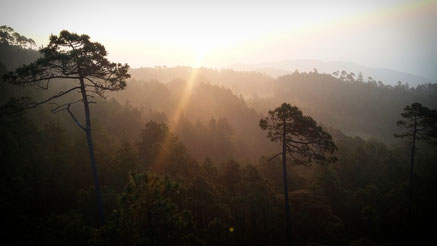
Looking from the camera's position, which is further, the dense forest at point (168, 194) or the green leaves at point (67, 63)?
the green leaves at point (67, 63)

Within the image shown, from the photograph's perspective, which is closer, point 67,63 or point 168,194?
point 67,63

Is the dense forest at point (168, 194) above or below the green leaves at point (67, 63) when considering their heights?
below

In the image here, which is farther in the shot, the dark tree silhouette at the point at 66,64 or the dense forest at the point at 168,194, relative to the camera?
the dark tree silhouette at the point at 66,64

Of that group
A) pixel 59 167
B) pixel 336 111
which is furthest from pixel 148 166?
pixel 336 111

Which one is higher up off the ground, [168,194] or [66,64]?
[66,64]

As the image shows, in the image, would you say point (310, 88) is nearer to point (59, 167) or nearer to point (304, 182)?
point (304, 182)

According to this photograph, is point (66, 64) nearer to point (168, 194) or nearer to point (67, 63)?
point (67, 63)

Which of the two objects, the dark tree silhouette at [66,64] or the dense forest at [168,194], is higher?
the dark tree silhouette at [66,64]

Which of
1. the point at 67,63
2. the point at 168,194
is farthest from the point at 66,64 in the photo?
the point at 168,194

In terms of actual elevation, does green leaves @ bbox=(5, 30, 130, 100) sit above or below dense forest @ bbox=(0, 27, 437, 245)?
above

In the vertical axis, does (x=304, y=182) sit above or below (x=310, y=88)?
below

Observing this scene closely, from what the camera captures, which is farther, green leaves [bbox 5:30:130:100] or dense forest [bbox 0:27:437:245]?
green leaves [bbox 5:30:130:100]

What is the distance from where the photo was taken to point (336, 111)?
16012cm

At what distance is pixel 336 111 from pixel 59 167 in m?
167
